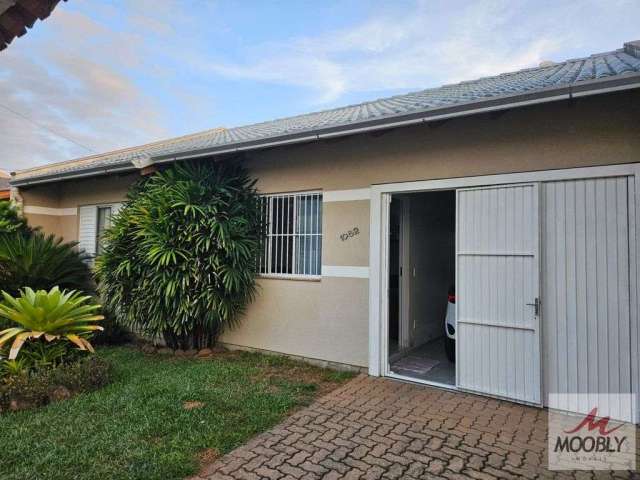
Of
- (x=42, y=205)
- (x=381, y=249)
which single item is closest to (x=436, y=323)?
(x=381, y=249)

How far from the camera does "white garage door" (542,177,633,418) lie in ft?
13.0

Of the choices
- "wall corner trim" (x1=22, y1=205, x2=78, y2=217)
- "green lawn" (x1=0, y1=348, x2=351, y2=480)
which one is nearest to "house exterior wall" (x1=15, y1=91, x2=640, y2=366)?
"green lawn" (x1=0, y1=348, x2=351, y2=480)

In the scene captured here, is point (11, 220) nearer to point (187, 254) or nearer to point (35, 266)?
point (35, 266)

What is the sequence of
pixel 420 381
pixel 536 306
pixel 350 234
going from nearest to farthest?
1. pixel 536 306
2. pixel 420 381
3. pixel 350 234

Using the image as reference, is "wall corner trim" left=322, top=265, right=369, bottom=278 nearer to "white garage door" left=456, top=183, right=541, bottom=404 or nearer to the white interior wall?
"white garage door" left=456, top=183, right=541, bottom=404

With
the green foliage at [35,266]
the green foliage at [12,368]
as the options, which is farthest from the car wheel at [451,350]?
the green foliage at [35,266]

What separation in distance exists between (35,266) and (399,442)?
301 inches

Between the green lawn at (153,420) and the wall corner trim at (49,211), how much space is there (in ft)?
19.0

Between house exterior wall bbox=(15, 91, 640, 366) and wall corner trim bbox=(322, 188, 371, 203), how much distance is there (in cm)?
2

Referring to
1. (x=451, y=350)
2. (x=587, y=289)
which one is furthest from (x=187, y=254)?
(x=587, y=289)

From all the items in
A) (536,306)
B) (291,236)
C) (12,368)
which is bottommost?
(12,368)

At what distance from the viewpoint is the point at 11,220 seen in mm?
9141

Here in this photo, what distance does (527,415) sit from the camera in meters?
4.14

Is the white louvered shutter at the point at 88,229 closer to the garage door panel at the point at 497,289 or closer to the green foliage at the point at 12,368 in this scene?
the green foliage at the point at 12,368
